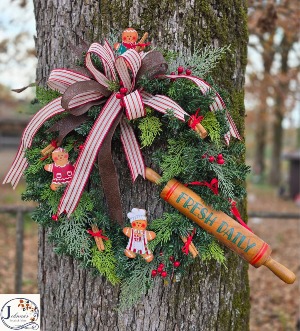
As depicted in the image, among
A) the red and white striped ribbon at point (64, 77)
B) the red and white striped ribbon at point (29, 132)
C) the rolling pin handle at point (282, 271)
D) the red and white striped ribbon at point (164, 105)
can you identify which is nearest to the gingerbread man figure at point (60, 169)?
the red and white striped ribbon at point (29, 132)

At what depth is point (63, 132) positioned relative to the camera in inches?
62.1

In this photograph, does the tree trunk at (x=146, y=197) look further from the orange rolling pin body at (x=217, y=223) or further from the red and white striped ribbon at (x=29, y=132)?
the red and white striped ribbon at (x=29, y=132)

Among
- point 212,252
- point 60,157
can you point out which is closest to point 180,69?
point 60,157

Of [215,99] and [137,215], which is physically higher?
[215,99]

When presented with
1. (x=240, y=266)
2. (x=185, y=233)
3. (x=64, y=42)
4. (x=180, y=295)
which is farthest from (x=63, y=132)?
(x=240, y=266)

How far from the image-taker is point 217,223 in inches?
61.5

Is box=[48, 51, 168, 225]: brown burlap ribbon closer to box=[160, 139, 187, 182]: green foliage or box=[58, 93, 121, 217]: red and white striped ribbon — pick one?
box=[58, 93, 121, 217]: red and white striped ribbon

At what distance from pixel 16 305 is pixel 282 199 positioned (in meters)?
13.5

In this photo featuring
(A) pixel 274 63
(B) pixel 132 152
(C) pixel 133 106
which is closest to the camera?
(C) pixel 133 106

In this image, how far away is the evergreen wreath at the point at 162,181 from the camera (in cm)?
151

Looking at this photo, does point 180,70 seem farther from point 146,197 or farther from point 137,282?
point 137,282

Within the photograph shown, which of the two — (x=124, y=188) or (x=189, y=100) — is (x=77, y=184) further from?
(x=189, y=100)

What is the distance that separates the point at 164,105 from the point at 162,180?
0.27 m

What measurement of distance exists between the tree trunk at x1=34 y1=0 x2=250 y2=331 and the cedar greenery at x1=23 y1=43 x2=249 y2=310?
0.28 ft
